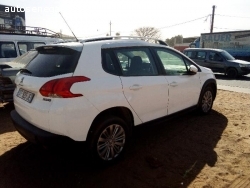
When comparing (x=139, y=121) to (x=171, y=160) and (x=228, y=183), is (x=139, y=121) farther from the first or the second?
(x=228, y=183)

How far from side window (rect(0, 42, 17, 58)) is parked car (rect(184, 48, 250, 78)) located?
10903 millimetres

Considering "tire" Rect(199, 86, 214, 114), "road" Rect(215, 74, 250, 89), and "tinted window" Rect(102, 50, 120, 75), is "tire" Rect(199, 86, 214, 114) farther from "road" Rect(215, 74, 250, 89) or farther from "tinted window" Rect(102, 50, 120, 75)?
"road" Rect(215, 74, 250, 89)

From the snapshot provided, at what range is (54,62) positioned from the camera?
2797 mm

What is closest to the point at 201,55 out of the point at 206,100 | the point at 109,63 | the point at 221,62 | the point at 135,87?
the point at 221,62

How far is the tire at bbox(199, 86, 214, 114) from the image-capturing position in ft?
15.9

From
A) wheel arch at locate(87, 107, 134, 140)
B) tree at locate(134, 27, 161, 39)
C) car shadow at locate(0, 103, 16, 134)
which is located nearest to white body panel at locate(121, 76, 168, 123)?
wheel arch at locate(87, 107, 134, 140)

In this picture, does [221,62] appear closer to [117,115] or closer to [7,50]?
[7,50]

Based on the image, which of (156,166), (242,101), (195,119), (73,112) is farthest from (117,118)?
(242,101)

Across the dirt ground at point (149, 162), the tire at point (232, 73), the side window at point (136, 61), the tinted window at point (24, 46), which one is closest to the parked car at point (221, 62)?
the tire at point (232, 73)

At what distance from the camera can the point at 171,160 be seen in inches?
126

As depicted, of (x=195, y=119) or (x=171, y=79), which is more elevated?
(x=171, y=79)

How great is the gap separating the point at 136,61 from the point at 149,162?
1530mm

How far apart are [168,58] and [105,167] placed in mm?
2144

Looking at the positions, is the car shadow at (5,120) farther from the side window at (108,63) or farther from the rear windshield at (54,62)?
the side window at (108,63)
